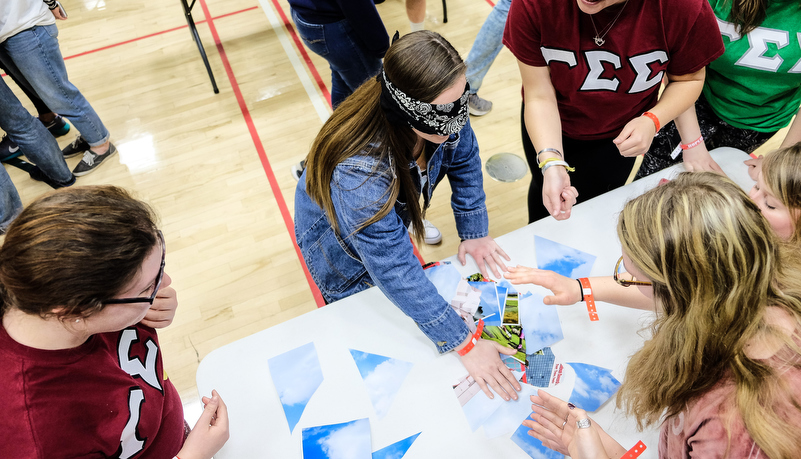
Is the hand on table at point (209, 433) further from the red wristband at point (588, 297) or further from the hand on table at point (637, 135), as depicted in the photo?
the hand on table at point (637, 135)

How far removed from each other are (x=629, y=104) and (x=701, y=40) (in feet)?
0.86

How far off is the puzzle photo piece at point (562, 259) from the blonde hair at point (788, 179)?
0.50 meters

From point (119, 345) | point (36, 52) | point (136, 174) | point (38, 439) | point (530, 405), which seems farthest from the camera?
point (136, 174)

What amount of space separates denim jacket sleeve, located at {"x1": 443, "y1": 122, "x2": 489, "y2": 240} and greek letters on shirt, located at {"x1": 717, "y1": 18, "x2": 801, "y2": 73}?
2.94 feet

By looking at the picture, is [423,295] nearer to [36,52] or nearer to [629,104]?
[629,104]

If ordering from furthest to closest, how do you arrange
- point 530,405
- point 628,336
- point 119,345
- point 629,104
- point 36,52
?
point 36,52 < point 629,104 < point 628,336 < point 530,405 < point 119,345

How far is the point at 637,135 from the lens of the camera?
145 cm

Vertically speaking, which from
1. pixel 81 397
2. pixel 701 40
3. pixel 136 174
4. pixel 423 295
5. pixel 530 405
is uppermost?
pixel 701 40

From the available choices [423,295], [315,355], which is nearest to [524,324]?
[423,295]

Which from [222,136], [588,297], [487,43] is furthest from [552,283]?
[222,136]

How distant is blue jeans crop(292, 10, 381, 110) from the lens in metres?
2.26

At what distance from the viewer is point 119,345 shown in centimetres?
110

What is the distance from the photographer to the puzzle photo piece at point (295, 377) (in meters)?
1.24

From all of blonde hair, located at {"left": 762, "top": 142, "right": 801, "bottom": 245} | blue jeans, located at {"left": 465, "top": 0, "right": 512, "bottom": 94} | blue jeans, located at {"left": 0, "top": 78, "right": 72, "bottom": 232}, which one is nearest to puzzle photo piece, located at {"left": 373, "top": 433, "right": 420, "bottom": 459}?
blonde hair, located at {"left": 762, "top": 142, "right": 801, "bottom": 245}
